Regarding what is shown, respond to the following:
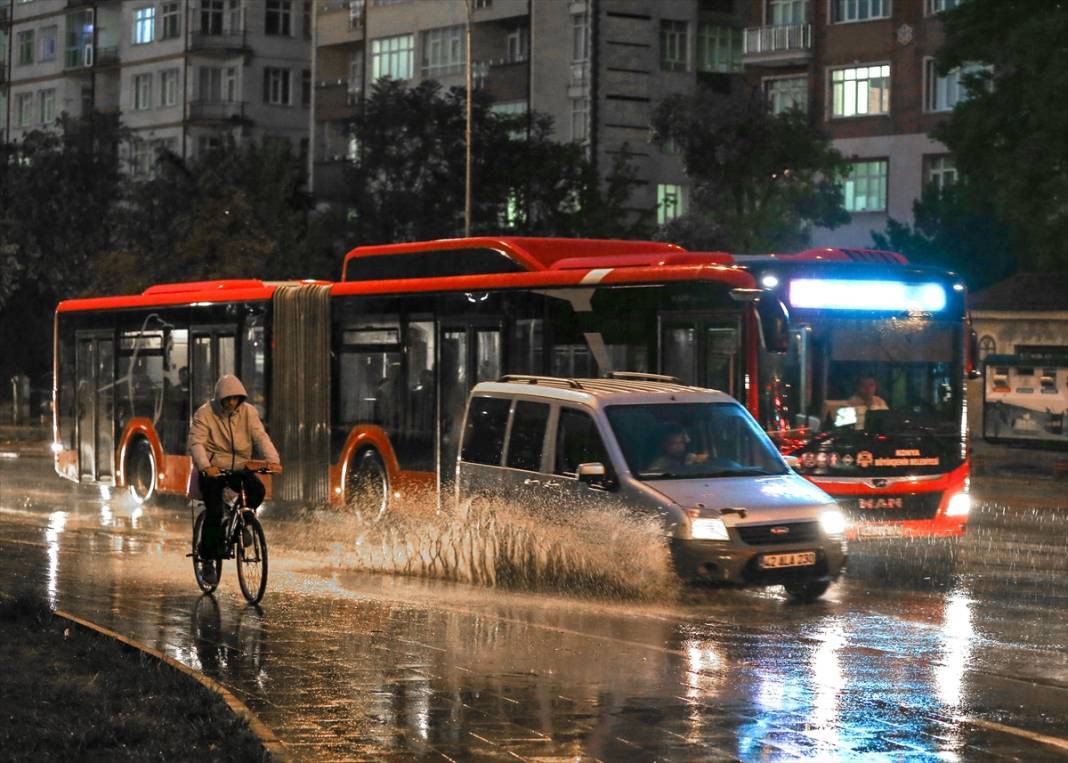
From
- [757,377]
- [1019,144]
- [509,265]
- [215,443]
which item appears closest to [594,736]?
[215,443]

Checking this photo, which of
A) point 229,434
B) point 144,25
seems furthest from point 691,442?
point 144,25

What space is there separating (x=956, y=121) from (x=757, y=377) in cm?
2364

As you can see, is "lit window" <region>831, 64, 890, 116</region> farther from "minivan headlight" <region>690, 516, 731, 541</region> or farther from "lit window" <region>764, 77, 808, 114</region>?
"minivan headlight" <region>690, 516, 731, 541</region>

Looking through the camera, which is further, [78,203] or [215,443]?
[78,203]

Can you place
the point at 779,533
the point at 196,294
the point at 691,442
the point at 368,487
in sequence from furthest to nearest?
the point at 196,294 < the point at 368,487 < the point at 691,442 < the point at 779,533

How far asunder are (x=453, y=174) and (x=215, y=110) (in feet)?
110

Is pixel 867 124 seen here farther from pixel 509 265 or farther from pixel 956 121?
pixel 509 265

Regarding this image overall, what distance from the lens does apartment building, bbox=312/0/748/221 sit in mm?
65500

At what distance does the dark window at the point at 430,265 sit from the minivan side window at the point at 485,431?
4.50 m

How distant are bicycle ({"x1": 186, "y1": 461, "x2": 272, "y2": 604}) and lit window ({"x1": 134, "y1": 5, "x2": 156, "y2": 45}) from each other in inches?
3008

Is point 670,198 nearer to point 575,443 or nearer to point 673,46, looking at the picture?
point 673,46

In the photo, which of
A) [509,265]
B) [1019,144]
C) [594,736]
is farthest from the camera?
[1019,144]

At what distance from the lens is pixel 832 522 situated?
15195mm

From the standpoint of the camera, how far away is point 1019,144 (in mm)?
38781
